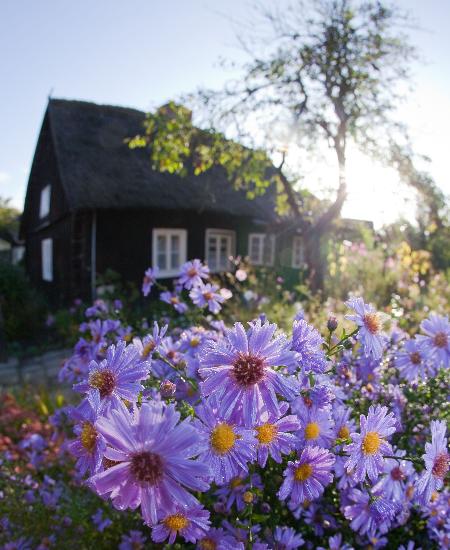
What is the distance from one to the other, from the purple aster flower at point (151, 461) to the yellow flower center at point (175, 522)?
0.22 metres

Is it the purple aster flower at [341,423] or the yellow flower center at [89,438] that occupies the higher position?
the yellow flower center at [89,438]

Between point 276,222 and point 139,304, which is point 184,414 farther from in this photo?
point 276,222

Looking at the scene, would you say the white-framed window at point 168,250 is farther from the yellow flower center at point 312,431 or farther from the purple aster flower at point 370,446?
the purple aster flower at point 370,446

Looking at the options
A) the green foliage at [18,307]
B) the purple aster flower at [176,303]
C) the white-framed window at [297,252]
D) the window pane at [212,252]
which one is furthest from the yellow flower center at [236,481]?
the white-framed window at [297,252]

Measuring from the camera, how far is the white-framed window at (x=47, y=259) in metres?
10.3

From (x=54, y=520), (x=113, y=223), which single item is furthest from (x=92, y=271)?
(x=54, y=520)

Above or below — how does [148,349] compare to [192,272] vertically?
below

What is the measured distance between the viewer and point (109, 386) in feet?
2.69

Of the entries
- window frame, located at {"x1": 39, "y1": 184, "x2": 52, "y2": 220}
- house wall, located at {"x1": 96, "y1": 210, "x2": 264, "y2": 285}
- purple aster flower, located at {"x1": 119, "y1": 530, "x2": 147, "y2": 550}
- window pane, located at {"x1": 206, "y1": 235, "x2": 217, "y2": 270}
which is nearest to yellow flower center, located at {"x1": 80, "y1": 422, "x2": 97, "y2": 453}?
purple aster flower, located at {"x1": 119, "y1": 530, "x2": 147, "y2": 550}

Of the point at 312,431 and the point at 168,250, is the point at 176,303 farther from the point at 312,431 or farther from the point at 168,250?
the point at 168,250

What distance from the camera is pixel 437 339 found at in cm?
126

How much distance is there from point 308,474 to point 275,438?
0.12 m

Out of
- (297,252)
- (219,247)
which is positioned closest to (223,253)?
(219,247)

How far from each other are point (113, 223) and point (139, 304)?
5.91 feet
